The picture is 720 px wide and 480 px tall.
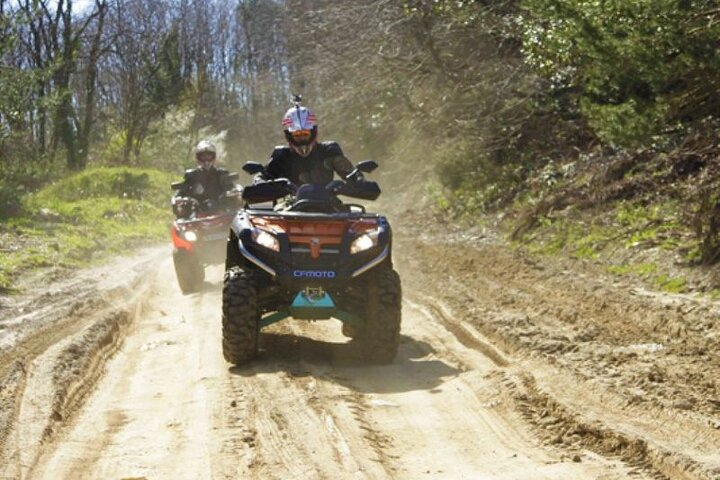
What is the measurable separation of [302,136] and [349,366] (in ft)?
8.72

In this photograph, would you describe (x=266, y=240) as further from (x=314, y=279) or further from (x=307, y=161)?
(x=307, y=161)

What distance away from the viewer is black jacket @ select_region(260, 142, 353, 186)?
9.91m

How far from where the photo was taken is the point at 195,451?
548 centimetres

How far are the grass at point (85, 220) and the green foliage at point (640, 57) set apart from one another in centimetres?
771

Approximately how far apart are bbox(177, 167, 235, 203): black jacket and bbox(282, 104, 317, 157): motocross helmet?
16.9ft

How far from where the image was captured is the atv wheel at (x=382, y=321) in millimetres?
7961

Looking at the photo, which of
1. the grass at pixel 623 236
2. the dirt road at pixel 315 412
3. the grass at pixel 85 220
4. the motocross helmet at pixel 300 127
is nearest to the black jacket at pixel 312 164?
the motocross helmet at pixel 300 127

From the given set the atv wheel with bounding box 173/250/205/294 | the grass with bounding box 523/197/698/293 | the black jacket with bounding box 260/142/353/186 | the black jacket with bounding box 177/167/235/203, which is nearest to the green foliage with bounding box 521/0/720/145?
the grass with bounding box 523/197/698/293

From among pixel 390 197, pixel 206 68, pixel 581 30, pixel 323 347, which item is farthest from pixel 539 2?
pixel 206 68

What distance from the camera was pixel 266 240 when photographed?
8062 mm

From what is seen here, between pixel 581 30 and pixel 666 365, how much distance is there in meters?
4.51

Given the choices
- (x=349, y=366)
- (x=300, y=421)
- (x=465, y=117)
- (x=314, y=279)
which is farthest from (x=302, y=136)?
(x=465, y=117)

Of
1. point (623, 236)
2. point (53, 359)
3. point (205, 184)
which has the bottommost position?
point (53, 359)

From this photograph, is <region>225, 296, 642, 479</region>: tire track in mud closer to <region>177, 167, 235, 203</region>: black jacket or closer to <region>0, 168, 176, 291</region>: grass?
<region>177, 167, 235, 203</region>: black jacket
